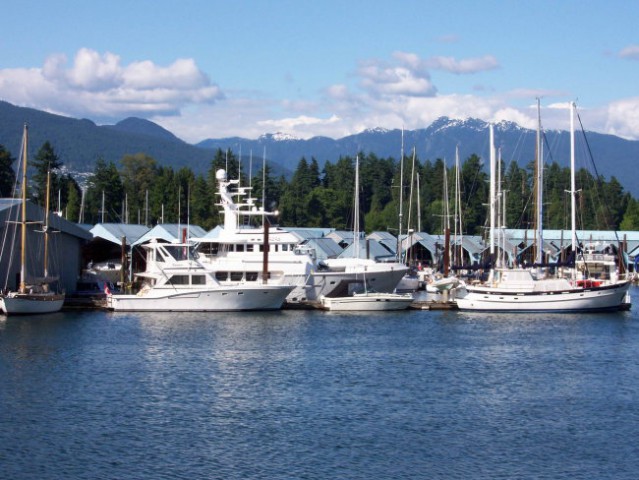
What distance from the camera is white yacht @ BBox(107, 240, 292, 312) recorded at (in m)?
54.6

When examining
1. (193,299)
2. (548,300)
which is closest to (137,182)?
(193,299)

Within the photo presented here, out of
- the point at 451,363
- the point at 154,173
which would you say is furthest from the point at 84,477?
the point at 154,173

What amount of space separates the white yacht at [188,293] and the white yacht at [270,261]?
1272mm

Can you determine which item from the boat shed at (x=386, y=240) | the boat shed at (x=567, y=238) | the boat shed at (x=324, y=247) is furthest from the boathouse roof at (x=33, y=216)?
the boat shed at (x=567, y=238)

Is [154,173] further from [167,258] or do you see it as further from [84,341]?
[84,341]

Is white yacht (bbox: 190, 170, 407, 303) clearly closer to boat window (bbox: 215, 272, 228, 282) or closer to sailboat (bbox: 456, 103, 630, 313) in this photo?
boat window (bbox: 215, 272, 228, 282)

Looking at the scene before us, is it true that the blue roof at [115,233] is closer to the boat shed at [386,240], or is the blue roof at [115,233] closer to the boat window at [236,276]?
the boat window at [236,276]

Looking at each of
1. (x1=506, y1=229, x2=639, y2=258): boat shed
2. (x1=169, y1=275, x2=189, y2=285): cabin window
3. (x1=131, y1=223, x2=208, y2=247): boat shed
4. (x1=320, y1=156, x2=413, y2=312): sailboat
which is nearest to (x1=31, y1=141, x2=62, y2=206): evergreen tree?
(x1=131, y1=223, x2=208, y2=247): boat shed

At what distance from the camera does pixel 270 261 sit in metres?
57.9

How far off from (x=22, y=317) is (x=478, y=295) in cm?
2510

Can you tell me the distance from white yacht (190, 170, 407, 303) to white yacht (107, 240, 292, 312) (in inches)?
50.1

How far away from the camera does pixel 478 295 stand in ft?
187

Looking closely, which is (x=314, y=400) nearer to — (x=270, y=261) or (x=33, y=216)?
(x=270, y=261)

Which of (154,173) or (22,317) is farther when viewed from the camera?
(154,173)
